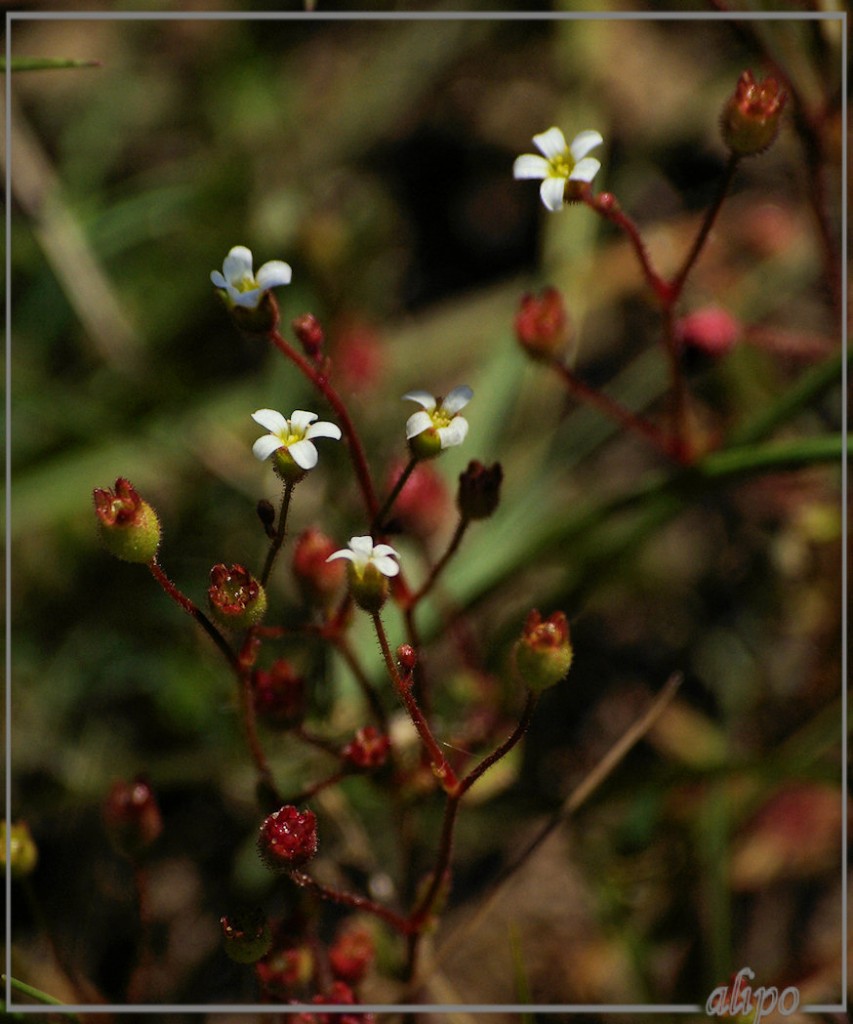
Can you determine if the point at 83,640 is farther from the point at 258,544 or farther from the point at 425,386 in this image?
the point at 425,386

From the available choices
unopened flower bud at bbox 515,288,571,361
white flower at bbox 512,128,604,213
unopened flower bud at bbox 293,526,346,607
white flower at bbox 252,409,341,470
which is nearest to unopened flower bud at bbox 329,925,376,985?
unopened flower bud at bbox 293,526,346,607

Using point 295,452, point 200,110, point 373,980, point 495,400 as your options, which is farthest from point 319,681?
point 200,110

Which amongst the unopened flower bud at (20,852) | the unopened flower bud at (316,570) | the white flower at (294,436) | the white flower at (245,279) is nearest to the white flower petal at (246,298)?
the white flower at (245,279)

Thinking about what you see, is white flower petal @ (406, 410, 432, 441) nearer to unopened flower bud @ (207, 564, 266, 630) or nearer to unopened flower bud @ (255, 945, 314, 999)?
unopened flower bud @ (207, 564, 266, 630)

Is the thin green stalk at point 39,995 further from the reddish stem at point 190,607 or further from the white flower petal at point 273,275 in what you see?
the white flower petal at point 273,275

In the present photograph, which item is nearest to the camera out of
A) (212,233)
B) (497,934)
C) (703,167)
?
(497,934)
